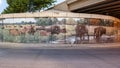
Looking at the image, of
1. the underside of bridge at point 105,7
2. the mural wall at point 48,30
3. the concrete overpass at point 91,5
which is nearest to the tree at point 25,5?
the concrete overpass at point 91,5

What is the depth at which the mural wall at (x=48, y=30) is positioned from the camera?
36.7m

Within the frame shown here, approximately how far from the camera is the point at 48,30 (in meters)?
36.9

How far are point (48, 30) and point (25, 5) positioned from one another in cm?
1881

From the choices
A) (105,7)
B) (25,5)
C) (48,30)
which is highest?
(25,5)

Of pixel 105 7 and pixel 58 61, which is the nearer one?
pixel 58 61

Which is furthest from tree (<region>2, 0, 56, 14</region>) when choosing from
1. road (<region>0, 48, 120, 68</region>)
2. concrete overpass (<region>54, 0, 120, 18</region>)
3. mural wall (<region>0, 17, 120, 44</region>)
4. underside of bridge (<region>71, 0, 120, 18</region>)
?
road (<region>0, 48, 120, 68</region>)

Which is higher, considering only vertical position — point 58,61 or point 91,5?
point 91,5

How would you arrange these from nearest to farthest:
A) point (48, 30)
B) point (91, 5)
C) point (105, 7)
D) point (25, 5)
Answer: point (48, 30)
point (91, 5)
point (105, 7)
point (25, 5)

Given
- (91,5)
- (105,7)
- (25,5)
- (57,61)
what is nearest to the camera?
(57,61)

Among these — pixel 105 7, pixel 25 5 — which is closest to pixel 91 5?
pixel 105 7

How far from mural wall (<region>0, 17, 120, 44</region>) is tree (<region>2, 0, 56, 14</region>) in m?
15.9

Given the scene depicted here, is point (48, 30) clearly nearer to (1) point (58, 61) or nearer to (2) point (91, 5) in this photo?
(2) point (91, 5)

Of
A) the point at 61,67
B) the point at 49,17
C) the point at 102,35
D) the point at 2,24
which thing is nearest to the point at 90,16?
the point at 102,35

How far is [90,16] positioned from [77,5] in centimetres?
560
